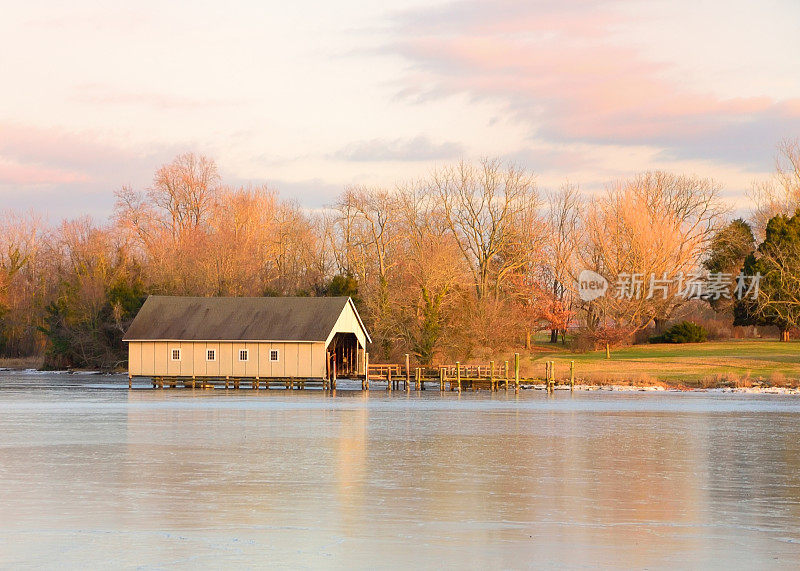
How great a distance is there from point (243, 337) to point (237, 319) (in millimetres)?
1868

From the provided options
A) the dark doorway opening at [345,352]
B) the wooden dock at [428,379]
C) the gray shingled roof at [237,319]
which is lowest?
the wooden dock at [428,379]

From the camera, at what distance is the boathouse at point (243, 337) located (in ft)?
184

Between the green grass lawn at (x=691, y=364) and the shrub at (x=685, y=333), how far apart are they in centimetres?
113

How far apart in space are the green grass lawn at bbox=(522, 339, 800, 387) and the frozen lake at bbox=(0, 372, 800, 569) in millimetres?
23288

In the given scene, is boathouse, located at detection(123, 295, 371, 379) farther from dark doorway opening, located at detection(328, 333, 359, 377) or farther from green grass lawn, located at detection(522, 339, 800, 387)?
green grass lawn, located at detection(522, 339, 800, 387)

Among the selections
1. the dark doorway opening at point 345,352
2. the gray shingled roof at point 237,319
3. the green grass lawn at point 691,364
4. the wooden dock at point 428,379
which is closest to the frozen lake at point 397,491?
the wooden dock at point 428,379

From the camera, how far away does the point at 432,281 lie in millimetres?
57094

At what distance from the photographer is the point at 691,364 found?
59.6 m

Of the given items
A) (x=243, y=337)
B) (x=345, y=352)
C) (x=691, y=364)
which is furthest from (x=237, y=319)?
(x=691, y=364)

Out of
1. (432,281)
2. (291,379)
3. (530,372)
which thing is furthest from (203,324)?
(530,372)

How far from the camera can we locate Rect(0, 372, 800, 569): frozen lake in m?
10.8

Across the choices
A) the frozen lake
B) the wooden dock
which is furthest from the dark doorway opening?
the frozen lake

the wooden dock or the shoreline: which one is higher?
the wooden dock

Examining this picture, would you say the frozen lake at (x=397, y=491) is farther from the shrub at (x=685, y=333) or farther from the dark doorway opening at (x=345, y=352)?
the shrub at (x=685, y=333)
